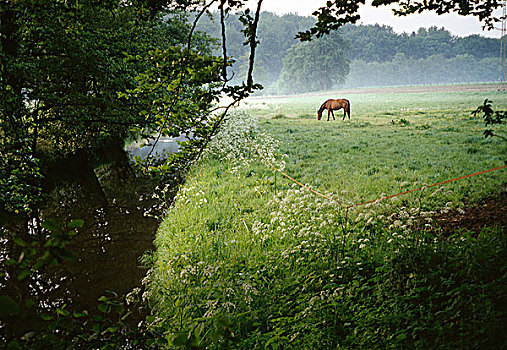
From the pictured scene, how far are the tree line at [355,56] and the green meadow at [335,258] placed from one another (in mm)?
29989

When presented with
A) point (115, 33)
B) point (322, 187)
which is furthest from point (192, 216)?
point (115, 33)

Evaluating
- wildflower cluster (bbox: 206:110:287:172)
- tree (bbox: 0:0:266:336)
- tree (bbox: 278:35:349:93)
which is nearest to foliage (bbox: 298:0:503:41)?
tree (bbox: 0:0:266:336)

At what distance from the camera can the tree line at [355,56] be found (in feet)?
124

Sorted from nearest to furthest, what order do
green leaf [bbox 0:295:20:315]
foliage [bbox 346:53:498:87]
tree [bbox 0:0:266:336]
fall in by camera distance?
green leaf [bbox 0:295:20:315], tree [bbox 0:0:266:336], foliage [bbox 346:53:498:87]

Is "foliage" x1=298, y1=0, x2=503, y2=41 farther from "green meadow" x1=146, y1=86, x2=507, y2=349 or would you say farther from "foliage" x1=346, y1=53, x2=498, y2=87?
"foliage" x1=346, y1=53, x2=498, y2=87

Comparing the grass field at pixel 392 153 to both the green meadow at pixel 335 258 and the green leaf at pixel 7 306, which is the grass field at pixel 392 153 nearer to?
the green meadow at pixel 335 258

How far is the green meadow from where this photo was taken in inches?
122

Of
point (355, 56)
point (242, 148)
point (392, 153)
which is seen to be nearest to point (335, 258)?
point (392, 153)

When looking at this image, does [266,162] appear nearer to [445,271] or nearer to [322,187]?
[322,187]

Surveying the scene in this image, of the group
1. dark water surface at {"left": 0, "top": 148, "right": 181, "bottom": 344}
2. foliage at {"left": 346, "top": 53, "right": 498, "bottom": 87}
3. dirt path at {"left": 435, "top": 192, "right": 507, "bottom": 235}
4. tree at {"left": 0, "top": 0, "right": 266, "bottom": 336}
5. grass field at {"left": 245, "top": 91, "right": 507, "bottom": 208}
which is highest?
foliage at {"left": 346, "top": 53, "right": 498, "bottom": 87}

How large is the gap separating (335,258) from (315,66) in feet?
132

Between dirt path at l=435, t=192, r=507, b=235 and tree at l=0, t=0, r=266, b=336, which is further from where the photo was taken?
dirt path at l=435, t=192, r=507, b=235

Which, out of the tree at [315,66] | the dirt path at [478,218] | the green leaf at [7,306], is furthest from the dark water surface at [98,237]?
the tree at [315,66]

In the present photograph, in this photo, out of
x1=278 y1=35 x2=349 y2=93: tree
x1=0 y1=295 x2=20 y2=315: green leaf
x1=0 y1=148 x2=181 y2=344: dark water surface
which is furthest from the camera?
x1=278 y1=35 x2=349 y2=93: tree
